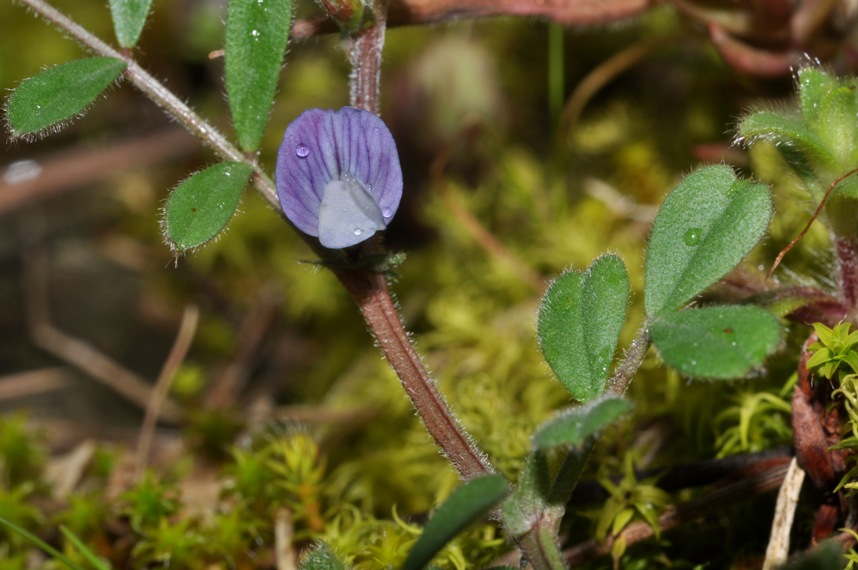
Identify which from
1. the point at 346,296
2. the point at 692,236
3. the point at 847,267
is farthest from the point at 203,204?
the point at 346,296

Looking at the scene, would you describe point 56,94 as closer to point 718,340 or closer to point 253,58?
point 253,58

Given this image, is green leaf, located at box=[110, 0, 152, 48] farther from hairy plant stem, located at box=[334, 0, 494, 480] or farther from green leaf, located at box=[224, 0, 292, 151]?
hairy plant stem, located at box=[334, 0, 494, 480]

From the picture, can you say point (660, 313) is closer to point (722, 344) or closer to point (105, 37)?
point (722, 344)

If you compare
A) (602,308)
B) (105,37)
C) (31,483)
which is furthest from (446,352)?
(105,37)

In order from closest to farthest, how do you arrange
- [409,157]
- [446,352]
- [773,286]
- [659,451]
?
1. [773,286]
2. [659,451]
3. [446,352]
4. [409,157]

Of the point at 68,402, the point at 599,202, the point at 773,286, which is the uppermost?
the point at 773,286

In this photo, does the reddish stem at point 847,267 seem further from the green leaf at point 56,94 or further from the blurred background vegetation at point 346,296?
the green leaf at point 56,94
